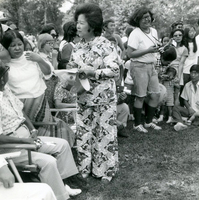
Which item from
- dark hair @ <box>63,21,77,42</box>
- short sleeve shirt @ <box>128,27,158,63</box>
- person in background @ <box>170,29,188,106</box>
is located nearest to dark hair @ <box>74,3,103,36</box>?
short sleeve shirt @ <box>128,27,158,63</box>

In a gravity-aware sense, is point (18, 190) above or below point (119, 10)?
below

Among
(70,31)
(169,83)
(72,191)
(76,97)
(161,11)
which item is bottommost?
(72,191)

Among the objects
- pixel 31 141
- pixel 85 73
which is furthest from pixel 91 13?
pixel 31 141

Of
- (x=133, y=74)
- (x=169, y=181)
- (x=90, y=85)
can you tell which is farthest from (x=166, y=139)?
(x=90, y=85)

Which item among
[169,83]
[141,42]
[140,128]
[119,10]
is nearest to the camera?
[141,42]

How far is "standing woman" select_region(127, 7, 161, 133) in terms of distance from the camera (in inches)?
212

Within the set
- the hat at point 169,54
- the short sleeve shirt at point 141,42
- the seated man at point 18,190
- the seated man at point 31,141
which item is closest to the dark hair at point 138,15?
the short sleeve shirt at point 141,42

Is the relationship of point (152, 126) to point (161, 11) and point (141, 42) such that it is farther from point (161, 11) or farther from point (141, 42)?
point (161, 11)

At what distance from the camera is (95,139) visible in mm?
3900

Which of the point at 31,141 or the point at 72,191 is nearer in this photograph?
the point at 31,141

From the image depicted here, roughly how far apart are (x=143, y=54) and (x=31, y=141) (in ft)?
9.44

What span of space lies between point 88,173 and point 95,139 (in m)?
0.44

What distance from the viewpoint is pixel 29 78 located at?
3.71m

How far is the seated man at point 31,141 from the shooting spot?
9.85 feet
